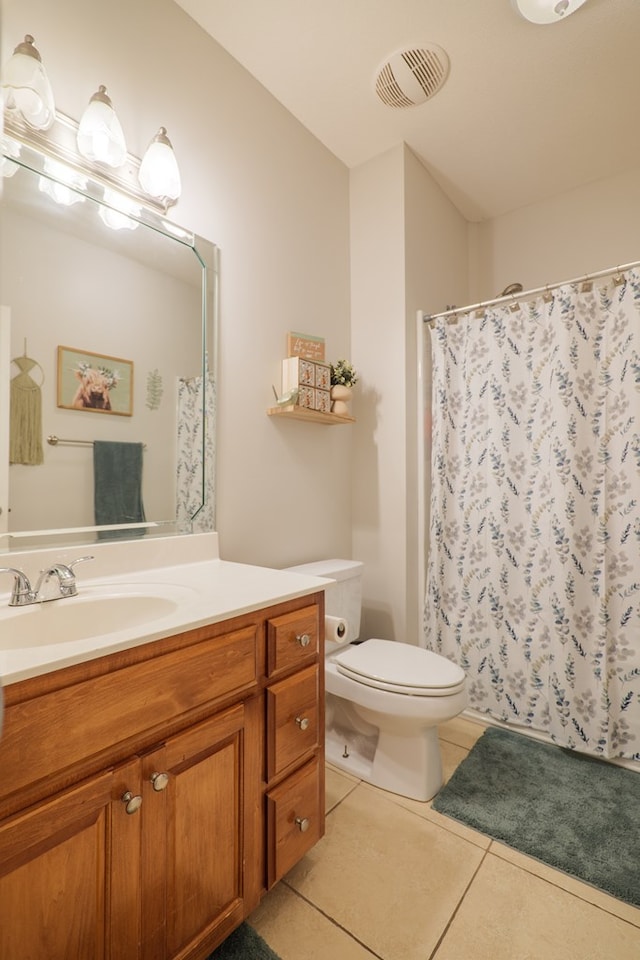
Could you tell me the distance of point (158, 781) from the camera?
0.80 m

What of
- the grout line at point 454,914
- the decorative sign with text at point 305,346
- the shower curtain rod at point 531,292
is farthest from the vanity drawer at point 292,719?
the shower curtain rod at point 531,292

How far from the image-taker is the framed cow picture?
3.92 ft

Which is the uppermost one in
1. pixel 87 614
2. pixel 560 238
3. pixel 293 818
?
pixel 560 238

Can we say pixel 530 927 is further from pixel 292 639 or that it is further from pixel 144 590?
pixel 144 590

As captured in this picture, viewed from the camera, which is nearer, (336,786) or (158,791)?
(158,791)

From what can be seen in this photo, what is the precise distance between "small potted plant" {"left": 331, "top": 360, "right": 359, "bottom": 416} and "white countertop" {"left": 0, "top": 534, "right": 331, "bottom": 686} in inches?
32.1

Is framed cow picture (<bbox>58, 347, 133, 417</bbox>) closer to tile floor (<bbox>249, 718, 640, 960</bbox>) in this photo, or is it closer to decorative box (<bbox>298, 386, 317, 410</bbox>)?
decorative box (<bbox>298, 386, 317, 410</bbox>)

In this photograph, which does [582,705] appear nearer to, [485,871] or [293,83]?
[485,871]

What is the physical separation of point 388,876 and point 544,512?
1.38m

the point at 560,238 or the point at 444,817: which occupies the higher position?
the point at 560,238

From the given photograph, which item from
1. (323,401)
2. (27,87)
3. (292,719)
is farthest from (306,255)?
(292,719)

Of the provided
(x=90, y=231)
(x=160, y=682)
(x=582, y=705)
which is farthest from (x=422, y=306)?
(x=160, y=682)

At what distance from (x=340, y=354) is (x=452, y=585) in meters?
1.24

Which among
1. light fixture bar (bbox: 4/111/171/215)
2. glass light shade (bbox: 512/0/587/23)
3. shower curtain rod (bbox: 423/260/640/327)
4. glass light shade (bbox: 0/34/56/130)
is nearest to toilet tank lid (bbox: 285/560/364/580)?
shower curtain rod (bbox: 423/260/640/327)
